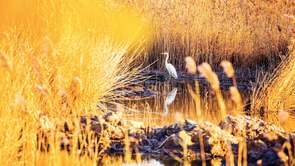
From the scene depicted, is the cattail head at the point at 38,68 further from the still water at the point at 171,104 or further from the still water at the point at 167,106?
the still water at the point at 171,104

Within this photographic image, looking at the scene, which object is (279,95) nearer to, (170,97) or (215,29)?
(170,97)

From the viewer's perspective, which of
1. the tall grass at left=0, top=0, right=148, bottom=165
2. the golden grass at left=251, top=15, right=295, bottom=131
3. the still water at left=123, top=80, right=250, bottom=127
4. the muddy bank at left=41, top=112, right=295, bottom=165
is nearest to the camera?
the tall grass at left=0, top=0, right=148, bottom=165

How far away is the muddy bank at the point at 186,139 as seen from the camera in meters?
3.26

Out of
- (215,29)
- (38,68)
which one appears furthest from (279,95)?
(38,68)

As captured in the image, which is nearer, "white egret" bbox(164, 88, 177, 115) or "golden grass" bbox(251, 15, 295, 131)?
"golden grass" bbox(251, 15, 295, 131)

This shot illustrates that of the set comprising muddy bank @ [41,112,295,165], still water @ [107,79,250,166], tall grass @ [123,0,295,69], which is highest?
tall grass @ [123,0,295,69]

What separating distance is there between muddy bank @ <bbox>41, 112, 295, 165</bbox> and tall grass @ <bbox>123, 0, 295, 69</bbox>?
5083mm

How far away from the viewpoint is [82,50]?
4324 millimetres

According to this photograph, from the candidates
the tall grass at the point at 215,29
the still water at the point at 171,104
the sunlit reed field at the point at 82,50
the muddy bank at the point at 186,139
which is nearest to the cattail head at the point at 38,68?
the sunlit reed field at the point at 82,50

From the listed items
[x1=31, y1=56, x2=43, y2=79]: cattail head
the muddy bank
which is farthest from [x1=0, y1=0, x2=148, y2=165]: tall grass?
[x1=31, y1=56, x2=43, y2=79]: cattail head

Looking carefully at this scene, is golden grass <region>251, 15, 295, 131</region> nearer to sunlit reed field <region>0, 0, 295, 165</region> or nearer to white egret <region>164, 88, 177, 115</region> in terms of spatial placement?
sunlit reed field <region>0, 0, 295, 165</region>

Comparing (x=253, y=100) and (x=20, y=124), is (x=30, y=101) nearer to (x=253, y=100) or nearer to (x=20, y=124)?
(x=20, y=124)

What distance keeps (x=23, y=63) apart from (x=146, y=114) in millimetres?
2210

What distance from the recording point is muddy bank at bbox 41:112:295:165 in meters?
3.26
